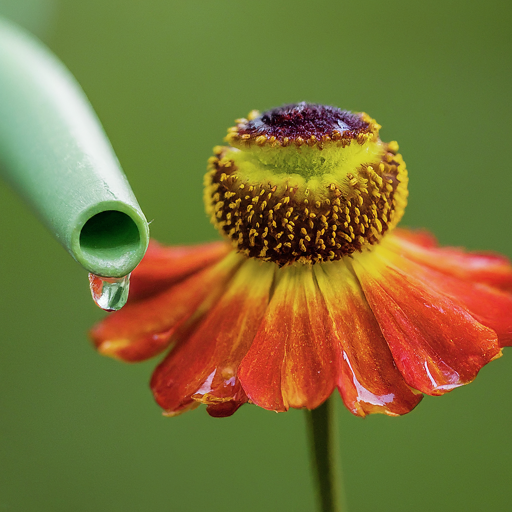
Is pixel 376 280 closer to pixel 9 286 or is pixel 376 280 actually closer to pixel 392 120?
pixel 9 286

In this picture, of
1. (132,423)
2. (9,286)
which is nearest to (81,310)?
(9,286)

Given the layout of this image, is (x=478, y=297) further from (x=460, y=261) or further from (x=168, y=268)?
(x=168, y=268)

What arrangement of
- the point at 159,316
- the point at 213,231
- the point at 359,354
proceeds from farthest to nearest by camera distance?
the point at 213,231 < the point at 159,316 < the point at 359,354

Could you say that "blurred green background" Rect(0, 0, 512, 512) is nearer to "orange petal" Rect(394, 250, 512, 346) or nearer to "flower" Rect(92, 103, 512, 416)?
"flower" Rect(92, 103, 512, 416)

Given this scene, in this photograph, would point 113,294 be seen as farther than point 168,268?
No

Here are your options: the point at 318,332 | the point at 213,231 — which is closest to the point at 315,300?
the point at 318,332

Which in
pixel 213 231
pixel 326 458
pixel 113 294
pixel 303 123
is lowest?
pixel 326 458

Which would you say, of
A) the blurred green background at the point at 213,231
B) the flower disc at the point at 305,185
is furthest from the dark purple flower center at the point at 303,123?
the blurred green background at the point at 213,231

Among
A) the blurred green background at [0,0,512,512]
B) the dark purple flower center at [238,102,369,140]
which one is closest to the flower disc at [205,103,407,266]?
the dark purple flower center at [238,102,369,140]
